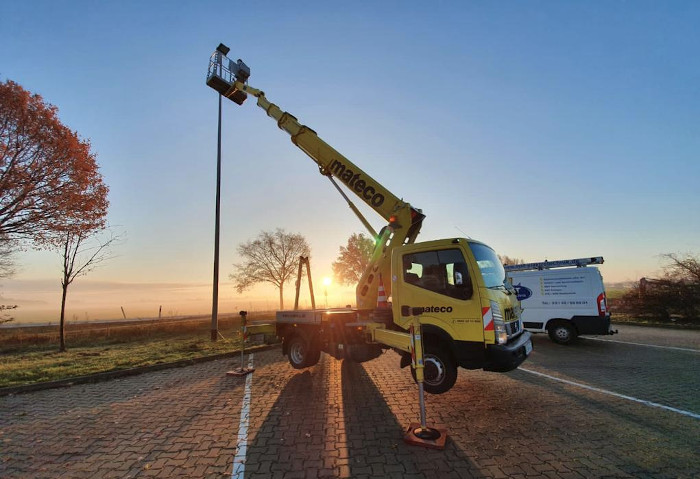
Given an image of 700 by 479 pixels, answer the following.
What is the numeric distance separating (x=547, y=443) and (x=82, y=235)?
15889 millimetres

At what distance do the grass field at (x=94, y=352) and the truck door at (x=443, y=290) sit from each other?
7161mm

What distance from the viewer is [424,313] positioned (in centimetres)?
559

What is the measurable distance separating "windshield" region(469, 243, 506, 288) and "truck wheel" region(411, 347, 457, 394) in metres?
1.43

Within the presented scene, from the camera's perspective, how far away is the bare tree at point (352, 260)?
1480 inches

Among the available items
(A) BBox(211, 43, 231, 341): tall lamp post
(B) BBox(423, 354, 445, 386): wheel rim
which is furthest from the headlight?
(A) BBox(211, 43, 231, 341): tall lamp post

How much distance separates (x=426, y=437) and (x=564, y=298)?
30.5 ft

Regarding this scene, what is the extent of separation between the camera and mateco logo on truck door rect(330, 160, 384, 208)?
27.8 feet

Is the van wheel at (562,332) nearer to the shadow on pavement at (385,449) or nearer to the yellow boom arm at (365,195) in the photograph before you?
the yellow boom arm at (365,195)

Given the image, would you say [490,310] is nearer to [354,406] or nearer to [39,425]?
[354,406]

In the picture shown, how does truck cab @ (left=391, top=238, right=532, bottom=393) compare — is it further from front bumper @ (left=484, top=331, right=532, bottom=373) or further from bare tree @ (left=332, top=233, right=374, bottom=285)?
bare tree @ (left=332, top=233, right=374, bottom=285)

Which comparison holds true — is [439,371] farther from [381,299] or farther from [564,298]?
[564,298]

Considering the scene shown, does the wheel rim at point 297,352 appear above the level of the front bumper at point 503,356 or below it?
below

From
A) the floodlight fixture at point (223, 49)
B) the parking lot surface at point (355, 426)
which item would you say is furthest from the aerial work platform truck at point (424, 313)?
the floodlight fixture at point (223, 49)

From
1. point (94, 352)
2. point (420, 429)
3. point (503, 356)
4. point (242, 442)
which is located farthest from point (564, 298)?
point (94, 352)
